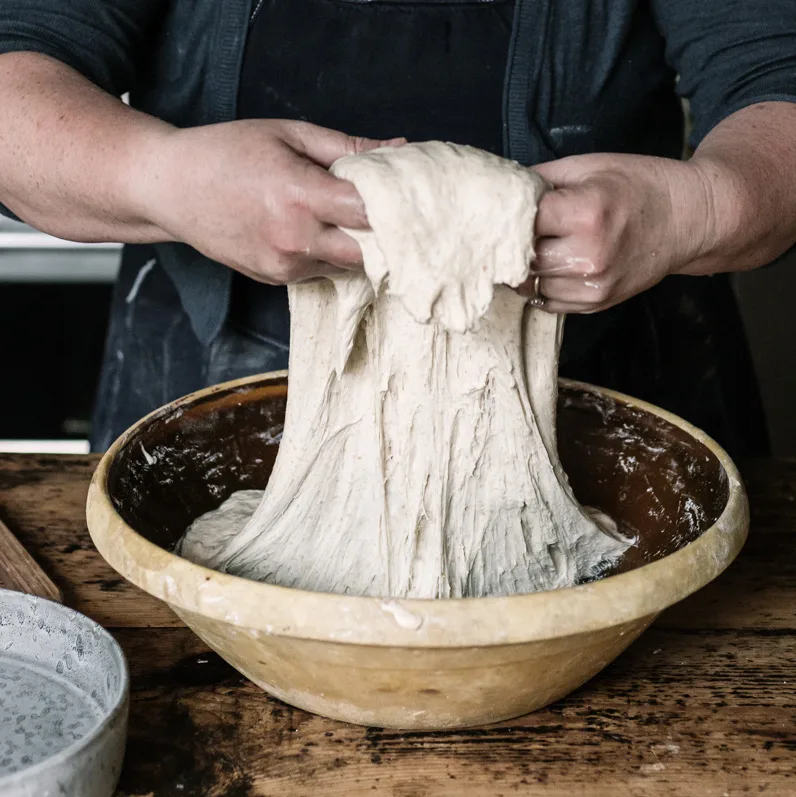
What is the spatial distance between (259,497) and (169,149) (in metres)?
→ 0.35

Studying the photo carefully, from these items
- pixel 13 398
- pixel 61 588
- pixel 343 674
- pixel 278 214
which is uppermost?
pixel 278 214

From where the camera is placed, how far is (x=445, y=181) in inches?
24.6

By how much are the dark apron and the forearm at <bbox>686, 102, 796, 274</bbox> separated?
0.82 ft

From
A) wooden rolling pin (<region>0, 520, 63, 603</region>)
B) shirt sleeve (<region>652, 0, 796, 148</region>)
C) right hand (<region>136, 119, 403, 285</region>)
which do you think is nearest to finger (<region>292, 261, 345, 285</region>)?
right hand (<region>136, 119, 403, 285</region>)

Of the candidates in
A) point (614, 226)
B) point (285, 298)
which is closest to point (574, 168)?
point (614, 226)

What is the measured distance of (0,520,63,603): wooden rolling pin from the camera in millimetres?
797

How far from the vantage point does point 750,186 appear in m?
0.77

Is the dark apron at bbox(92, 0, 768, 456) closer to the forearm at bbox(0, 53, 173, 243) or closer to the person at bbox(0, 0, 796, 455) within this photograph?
the person at bbox(0, 0, 796, 455)

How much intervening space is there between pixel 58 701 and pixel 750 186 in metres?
0.63

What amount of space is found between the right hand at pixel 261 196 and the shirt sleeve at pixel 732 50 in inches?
15.9

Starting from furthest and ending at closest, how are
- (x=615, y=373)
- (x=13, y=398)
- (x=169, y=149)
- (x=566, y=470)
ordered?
(x=13, y=398), (x=615, y=373), (x=566, y=470), (x=169, y=149)

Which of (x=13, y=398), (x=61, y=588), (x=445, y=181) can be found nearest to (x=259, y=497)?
(x=61, y=588)

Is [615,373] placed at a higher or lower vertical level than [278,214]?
lower

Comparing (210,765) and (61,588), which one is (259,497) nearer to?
(61,588)
